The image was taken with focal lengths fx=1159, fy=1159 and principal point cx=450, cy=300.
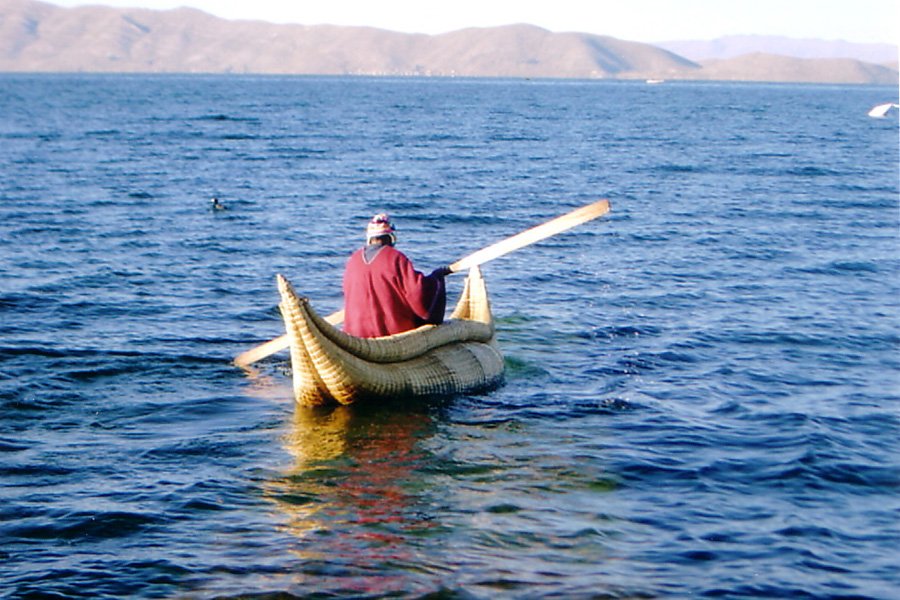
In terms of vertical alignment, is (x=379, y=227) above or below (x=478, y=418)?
above

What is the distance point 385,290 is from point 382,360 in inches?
31.7

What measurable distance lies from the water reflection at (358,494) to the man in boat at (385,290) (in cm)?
109

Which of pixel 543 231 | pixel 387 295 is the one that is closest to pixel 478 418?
pixel 387 295

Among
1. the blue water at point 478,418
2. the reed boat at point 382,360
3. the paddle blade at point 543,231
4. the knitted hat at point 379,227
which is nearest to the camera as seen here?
the blue water at point 478,418

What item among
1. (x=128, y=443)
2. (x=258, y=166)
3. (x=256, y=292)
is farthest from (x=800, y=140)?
(x=128, y=443)

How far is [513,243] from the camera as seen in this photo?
1411cm

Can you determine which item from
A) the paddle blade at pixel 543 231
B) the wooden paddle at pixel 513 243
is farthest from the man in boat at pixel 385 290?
the paddle blade at pixel 543 231

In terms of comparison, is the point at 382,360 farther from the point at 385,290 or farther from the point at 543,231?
the point at 543,231

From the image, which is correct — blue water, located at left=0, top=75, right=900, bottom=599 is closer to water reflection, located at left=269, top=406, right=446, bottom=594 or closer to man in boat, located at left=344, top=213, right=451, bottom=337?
water reflection, located at left=269, top=406, right=446, bottom=594

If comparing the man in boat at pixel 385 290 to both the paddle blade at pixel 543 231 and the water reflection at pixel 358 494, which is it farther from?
the water reflection at pixel 358 494

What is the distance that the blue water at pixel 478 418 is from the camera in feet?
29.8

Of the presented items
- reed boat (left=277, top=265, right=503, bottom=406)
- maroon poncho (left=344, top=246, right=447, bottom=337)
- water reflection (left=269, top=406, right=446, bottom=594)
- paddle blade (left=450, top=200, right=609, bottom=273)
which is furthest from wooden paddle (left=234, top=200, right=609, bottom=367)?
water reflection (left=269, top=406, right=446, bottom=594)

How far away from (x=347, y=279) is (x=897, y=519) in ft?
20.9

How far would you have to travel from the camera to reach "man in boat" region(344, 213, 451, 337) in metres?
13.0
